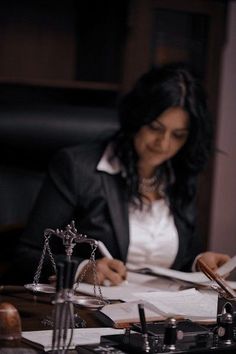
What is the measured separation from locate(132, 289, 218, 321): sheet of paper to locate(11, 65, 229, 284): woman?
0.65 metres

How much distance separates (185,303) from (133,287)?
0.36 meters

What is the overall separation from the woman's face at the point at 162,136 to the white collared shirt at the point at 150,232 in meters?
0.11

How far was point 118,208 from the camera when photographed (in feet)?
10.3

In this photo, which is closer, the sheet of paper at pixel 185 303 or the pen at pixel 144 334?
the pen at pixel 144 334

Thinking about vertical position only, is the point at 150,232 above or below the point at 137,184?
below

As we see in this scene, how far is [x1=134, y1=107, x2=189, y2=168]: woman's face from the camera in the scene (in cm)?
313

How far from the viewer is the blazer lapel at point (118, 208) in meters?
3.09

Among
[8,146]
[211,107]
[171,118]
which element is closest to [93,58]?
[211,107]

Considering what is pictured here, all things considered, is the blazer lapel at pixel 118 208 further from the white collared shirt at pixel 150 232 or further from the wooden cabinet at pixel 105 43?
the wooden cabinet at pixel 105 43

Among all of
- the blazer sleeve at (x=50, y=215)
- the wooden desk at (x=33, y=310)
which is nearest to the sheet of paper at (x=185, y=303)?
the wooden desk at (x=33, y=310)

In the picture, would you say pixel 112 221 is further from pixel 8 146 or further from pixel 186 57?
pixel 186 57

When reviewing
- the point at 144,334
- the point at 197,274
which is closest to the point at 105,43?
the point at 197,274

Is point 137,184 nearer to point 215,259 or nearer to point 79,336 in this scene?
point 215,259

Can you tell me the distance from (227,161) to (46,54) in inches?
43.4
